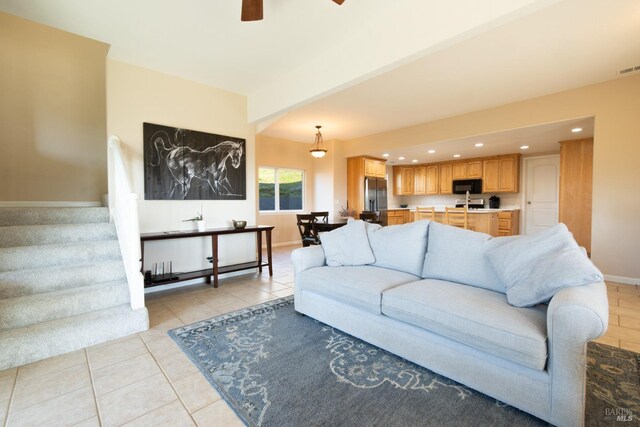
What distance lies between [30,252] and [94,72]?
3.07 meters

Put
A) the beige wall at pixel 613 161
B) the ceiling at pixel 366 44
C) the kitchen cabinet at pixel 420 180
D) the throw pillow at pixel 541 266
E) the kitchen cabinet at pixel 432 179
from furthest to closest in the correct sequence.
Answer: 1. the kitchen cabinet at pixel 420 180
2. the kitchen cabinet at pixel 432 179
3. the beige wall at pixel 613 161
4. the ceiling at pixel 366 44
5. the throw pillow at pixel 541 266

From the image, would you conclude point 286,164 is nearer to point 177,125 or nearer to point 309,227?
point 309,227

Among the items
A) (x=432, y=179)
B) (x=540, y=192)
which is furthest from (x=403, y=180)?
(x=540, y=192)

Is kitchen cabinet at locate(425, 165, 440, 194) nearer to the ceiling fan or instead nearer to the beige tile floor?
the beige tile floor

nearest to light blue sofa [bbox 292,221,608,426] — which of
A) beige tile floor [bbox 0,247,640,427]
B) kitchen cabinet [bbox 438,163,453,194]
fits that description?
beige tile floor [bbox 0,247,640,427]

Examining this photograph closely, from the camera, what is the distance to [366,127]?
19.7ft

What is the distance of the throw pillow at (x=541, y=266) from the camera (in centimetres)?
154

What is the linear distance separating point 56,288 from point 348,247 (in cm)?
265

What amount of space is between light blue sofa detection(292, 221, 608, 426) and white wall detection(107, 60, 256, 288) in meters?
1.94

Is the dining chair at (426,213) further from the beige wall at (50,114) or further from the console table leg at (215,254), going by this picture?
the beige wall at (50,114)

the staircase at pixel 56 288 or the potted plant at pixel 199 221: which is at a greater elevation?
the potted plant at pixel 199 221

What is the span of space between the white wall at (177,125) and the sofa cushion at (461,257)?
2.96 meters

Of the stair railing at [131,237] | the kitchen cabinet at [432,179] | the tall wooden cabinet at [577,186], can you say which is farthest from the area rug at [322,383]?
the kitchen cabinet at [432,179]

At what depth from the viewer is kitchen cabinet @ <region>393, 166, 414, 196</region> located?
889cm
